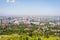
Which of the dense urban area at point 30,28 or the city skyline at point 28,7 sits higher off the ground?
the city skyline at point 28,7

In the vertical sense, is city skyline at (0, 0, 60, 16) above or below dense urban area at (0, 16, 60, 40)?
above

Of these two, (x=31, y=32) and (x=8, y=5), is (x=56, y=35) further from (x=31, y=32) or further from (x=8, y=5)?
(x=8, y=5)

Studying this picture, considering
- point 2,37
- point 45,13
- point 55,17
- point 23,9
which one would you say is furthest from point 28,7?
point 2,37

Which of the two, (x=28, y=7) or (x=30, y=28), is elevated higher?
(x=28, y=7)
